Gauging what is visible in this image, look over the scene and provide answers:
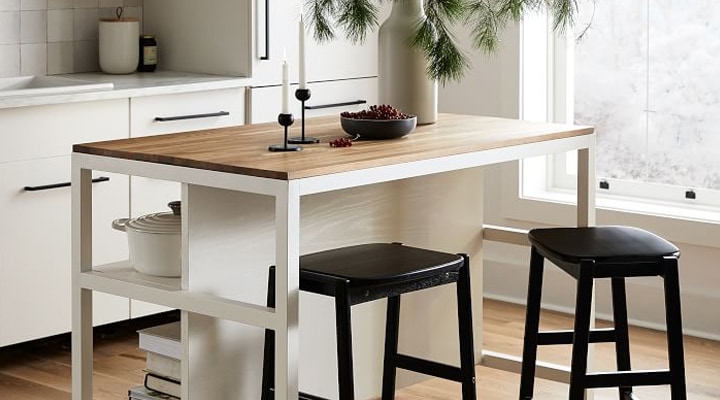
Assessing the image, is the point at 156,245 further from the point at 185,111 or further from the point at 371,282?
the point at 185,111

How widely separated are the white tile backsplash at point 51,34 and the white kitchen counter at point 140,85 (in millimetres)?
95

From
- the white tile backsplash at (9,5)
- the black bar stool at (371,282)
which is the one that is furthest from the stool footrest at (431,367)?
the white tile backsplash at (9,5)

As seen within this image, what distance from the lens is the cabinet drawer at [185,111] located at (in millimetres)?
4691

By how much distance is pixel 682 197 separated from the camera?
5230mm

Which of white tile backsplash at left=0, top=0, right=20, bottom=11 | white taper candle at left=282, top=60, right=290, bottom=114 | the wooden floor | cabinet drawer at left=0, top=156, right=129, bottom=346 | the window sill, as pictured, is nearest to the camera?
white taper candle at left=282, top=60, right=290, bottom=114

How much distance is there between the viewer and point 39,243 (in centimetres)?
443

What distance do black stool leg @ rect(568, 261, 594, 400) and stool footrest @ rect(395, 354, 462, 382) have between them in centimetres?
34

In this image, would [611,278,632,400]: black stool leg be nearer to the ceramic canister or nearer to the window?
the window

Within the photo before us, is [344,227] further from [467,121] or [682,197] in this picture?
[682,197]

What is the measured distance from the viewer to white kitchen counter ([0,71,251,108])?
14.1 ft

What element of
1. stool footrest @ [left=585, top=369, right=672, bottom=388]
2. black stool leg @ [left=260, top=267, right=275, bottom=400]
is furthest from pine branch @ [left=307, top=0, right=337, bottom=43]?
stool footrest @ [left=585, top=369, right=672, bottom=388]

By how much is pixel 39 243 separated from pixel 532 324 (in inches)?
72.0

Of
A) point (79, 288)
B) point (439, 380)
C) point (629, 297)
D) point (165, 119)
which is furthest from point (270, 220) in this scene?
point (629, 297)

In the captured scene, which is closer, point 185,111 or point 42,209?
point 42,209
